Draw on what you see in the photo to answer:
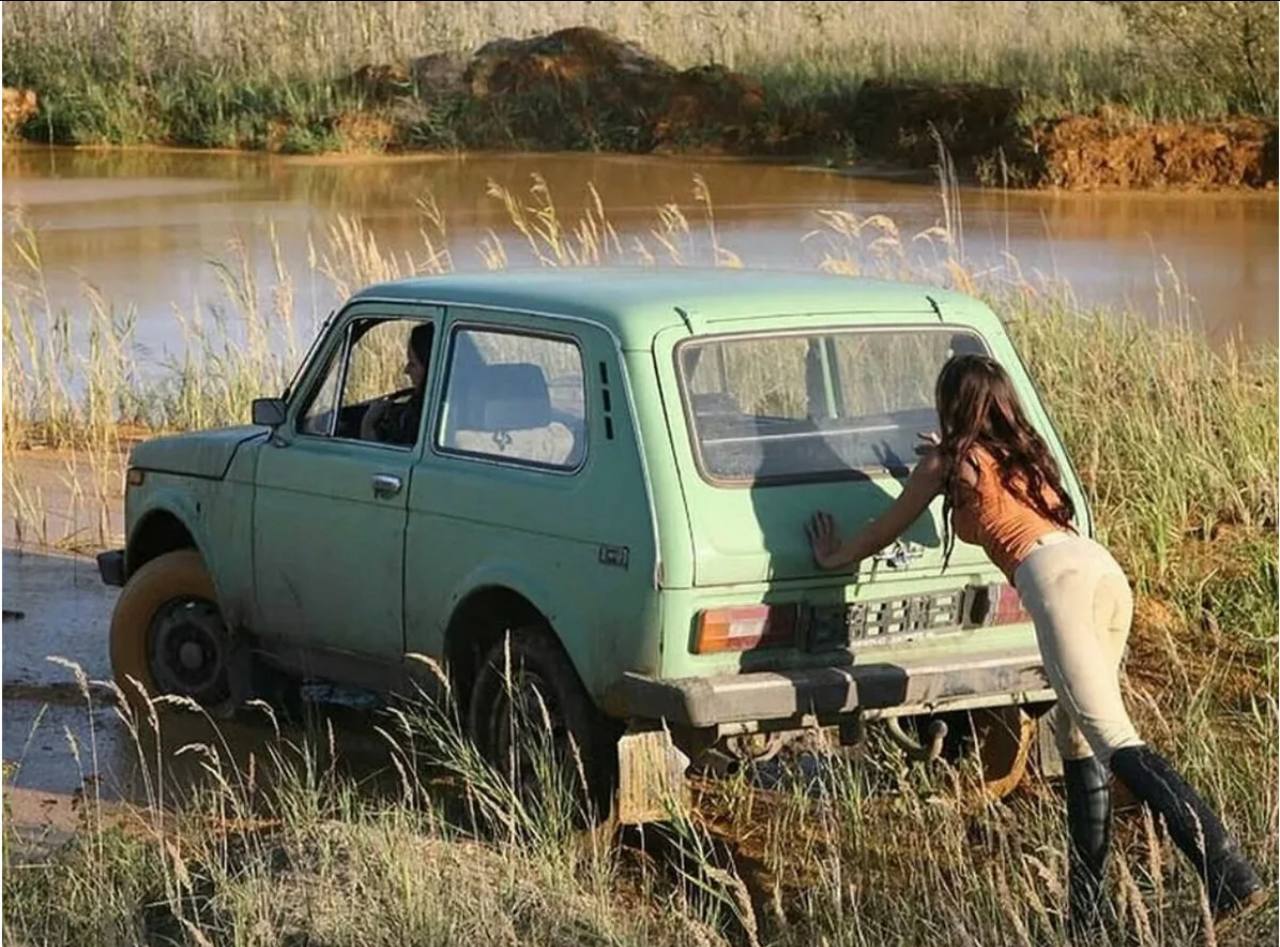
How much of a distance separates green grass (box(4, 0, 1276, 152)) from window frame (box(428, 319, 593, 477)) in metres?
25.3

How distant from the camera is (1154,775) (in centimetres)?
641

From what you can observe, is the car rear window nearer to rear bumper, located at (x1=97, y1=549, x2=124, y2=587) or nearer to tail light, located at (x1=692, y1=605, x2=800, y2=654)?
tail light, located at (x1=692, y1=605, x2=800, y2=654)

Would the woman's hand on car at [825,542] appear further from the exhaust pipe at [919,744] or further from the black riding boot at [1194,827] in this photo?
the black riding boot at [1194,827]

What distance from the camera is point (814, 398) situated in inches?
304

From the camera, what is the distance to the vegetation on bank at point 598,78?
33.0 metres

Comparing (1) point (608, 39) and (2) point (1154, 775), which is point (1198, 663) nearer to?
(2) point (1154, 775)

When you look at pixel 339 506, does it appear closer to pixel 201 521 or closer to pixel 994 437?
pixel 201 521

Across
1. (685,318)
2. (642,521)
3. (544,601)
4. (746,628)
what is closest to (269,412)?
(544,601)

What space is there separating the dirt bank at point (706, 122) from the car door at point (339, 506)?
74.2 ft

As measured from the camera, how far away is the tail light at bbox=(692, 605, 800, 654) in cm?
698

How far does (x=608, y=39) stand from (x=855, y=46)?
4132mm

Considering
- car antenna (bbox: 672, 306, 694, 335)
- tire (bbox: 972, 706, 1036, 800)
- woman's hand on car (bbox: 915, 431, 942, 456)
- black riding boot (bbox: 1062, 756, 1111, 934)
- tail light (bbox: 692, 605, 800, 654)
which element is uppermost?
car antenna (bbox: 672, 306, 694, 335)

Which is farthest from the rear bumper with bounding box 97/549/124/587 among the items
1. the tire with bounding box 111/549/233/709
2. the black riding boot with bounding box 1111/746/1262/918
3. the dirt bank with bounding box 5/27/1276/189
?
the dirt bank with bounding box 5/27/1276/189

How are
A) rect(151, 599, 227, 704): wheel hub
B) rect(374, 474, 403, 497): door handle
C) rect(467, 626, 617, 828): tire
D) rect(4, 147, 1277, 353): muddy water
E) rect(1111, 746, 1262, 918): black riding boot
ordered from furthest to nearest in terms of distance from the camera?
rect(4, 147, 1277, 353): muddy water
rect(151, 599, 227, 704): wheel hub
rect(374, 474, 403, 497): door handle
rect(467, 626, 617, 828): tire
rect(1111, 746, 1262, 918): black riding boot
